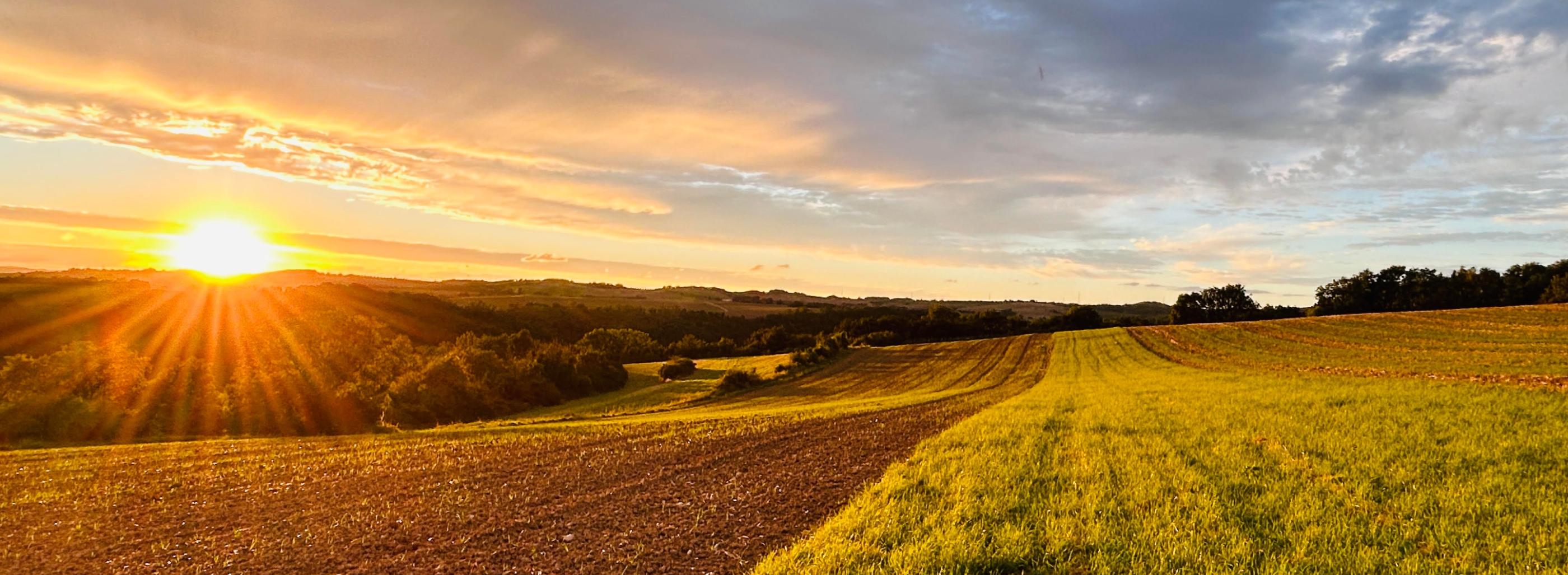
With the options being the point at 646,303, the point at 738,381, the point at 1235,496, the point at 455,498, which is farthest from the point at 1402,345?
the point at 646,303

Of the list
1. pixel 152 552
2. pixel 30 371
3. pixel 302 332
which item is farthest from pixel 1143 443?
pixel 302 332

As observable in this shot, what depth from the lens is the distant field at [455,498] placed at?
393 inches

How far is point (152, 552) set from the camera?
10719 mm

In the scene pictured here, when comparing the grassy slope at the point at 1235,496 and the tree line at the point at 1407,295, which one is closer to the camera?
the grassy slope at the point at 1235,496

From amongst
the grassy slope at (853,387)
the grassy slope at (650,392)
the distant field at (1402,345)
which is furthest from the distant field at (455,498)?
the distant field at (1402,345)

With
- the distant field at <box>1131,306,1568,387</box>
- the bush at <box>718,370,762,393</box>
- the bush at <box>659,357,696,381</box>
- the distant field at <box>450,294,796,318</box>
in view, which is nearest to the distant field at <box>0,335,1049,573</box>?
the distant field at <box>1131,306,1568,387</box>

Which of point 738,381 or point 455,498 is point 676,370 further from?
point 455,498

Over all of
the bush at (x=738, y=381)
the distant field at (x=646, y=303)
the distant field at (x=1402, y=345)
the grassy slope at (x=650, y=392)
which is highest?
the distant field at (x=1402, y=345)

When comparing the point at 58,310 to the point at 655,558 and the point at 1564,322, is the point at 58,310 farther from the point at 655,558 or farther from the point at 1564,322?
the point at 1564,322

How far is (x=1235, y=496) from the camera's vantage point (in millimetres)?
10359

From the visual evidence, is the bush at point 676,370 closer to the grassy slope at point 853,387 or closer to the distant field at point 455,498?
the grassy slope at point 853,387

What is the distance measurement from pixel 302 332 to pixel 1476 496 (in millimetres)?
71664

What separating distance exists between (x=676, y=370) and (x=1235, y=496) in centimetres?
6560

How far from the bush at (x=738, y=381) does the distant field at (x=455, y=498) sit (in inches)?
1289
